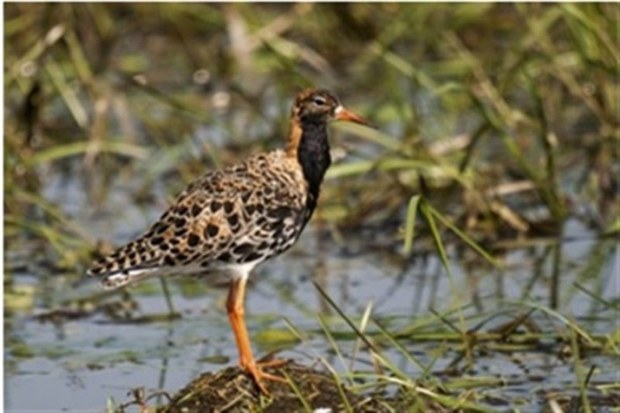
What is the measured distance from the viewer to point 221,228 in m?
5.95

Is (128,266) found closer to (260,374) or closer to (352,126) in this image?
(260,374)

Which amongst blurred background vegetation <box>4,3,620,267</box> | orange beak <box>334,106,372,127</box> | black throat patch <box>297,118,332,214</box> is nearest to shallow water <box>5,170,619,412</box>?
blurred background vegetation <box>4,3,620,267</box>

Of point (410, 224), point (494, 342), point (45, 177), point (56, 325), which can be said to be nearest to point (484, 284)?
point (494, 342)

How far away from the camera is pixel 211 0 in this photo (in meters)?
11.7

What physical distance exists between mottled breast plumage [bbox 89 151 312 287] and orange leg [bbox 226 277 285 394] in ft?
0.35

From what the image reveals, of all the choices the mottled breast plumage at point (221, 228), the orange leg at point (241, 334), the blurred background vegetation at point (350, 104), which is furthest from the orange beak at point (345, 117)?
the blurred background vegetation at point (350, 104)

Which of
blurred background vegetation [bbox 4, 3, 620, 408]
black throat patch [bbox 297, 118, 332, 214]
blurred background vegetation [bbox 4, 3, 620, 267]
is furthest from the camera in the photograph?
blurred background vegetation [bbox 4, 3, 620, 267]

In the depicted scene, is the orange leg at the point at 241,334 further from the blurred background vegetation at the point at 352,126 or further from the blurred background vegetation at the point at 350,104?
the blurred background vegetation at the point at 350,104

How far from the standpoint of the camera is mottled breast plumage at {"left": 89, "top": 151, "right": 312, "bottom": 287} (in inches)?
234

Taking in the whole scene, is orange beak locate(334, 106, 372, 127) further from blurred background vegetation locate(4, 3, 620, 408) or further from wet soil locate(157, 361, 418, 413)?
wet soil locate(157, 361, 418, 413)

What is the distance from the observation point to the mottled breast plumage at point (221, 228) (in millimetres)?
5941

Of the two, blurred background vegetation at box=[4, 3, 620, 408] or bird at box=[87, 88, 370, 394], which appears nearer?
bird at box=[87, 88, 370, 394]

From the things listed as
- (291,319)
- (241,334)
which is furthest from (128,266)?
(291,319)

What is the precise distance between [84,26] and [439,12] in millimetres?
1986
